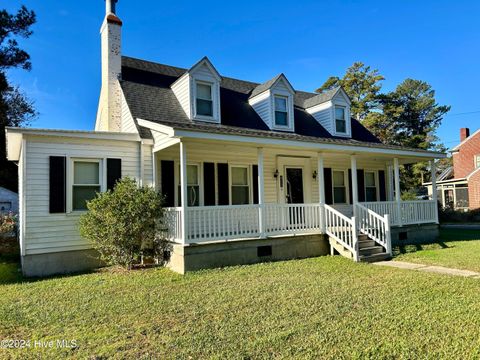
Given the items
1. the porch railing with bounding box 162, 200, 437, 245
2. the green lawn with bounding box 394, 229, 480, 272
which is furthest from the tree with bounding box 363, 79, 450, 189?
the porch railing with bounding box 162, 200, 437, 245

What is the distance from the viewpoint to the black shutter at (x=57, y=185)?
8.30 metres

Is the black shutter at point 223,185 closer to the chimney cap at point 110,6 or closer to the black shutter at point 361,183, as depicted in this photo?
the black shutter at point 361,183

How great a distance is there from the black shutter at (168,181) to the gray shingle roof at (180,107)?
3.37 feet

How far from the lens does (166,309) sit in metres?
5.14

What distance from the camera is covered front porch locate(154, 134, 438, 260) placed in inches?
336

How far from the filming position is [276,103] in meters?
12.4

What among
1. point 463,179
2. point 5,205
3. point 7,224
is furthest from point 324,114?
point 463,179

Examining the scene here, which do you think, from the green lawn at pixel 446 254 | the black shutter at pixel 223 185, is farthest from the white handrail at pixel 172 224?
the green lawn at pixel 446 254

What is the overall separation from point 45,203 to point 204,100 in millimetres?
5606

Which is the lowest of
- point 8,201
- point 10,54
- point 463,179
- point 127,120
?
point 8,201

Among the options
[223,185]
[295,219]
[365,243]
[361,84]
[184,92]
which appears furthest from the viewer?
[361,84]

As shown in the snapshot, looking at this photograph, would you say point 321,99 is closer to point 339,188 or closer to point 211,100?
point 339,188

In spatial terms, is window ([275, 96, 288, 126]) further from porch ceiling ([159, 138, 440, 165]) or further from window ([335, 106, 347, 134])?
window ([335, 106, 347, 134])

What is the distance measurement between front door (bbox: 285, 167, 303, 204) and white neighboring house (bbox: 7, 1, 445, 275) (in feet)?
0.12
